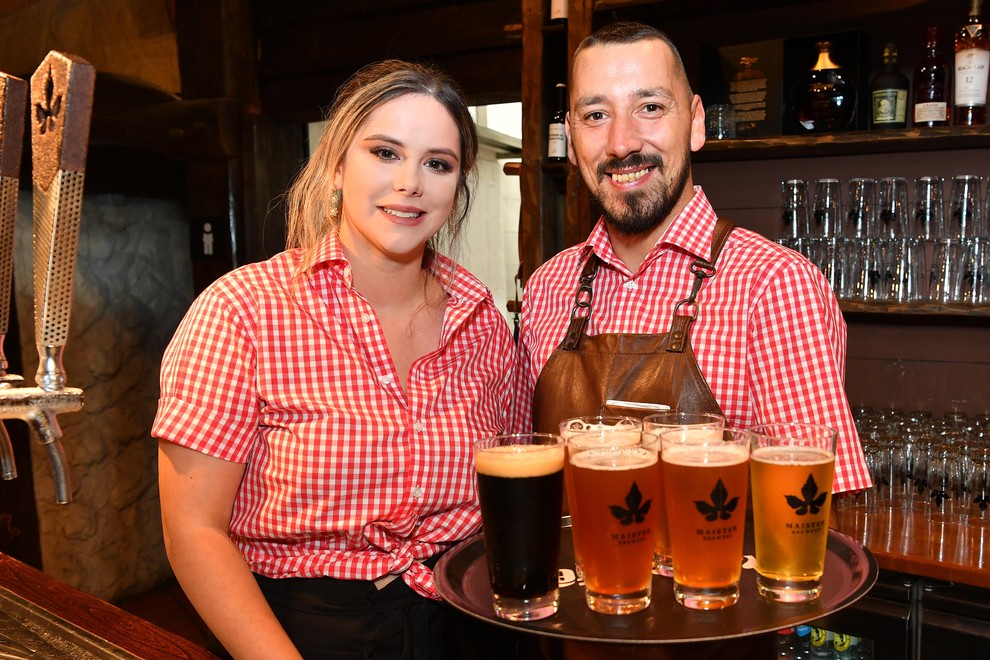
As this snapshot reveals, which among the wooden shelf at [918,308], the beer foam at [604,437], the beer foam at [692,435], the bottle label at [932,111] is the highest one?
the bottle label at [932,111]

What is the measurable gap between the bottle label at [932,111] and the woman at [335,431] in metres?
1.72

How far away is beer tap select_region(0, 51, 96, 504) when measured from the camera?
947 mm

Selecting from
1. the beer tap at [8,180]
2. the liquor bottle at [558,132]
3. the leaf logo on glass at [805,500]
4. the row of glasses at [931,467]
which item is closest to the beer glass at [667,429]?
the leaf logo on glass at [805,500]

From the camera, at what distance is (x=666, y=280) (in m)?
1.83

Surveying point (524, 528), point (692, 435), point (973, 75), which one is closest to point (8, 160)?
point (524, 528)

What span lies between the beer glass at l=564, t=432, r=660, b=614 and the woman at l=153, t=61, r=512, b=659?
55cm

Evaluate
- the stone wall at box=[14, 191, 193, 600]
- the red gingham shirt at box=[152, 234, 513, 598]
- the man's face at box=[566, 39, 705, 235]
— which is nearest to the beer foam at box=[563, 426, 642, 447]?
the red gingham shirt at box=[152, 234, 513, 598]

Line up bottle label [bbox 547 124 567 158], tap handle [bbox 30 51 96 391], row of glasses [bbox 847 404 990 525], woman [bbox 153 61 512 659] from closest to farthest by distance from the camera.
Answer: tap handle [bbox 30 51 96 391], woman [bbox 153 61 512 659], row of glasses [bbox 847 404 990 525], bottle label [bbox 547 124 567 158]

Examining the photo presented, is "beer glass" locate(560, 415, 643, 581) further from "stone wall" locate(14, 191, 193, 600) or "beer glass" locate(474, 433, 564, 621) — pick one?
"stone wall" locate(14, 191, 193, 600)

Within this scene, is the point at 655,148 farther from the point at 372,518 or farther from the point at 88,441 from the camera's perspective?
the point at 88,441

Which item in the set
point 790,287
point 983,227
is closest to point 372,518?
point 790,287

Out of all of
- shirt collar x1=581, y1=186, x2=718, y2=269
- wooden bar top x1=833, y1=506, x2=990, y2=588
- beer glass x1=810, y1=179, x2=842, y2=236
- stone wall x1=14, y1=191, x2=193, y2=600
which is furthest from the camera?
stone wall x1=14, y1=191, x2=193, y2=600

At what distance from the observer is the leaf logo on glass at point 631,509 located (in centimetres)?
103

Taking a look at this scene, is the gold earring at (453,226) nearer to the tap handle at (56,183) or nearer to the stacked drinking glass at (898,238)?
the tap handle at (56,183)
